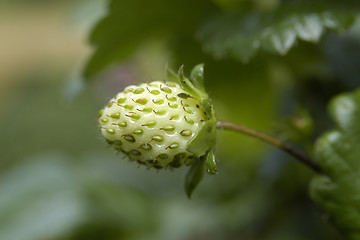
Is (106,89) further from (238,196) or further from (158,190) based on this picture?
(238,196)

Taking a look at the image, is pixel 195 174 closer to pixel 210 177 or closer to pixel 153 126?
pixel 153 126

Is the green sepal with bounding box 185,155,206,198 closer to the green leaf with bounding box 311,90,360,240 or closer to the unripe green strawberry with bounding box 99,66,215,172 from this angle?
the unripe green strawberry with bounding box 99,66,215,172

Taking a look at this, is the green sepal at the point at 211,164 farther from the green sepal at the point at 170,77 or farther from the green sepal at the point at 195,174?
the green sepal at the point at 170,77

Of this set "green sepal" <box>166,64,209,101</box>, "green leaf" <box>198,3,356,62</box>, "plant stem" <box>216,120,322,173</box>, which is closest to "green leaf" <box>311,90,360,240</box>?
"plant stem" <box>216,120,322,173</box>

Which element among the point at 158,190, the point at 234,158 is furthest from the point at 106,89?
the point at 234,158

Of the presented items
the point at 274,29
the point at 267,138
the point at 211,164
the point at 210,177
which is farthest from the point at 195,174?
the point at 210,177

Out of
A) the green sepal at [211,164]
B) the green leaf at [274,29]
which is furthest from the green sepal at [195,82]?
the green leaf at [274,29]
